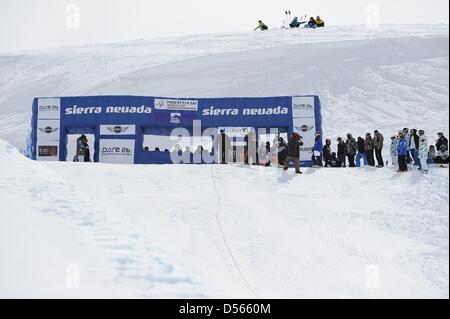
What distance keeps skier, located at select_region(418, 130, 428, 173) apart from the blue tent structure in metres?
4.85

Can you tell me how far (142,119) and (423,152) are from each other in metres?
9.24

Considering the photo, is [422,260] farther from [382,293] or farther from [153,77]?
[153,77]

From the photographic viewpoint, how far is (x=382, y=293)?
10.5 metres

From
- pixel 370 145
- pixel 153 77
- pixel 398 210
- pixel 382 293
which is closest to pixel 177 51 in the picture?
pixel 153 77

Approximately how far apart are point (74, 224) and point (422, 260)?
6.97 metres

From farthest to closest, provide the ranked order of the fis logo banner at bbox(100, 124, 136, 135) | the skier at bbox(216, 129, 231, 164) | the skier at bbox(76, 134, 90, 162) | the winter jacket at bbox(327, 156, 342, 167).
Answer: the fis logo banner at bbox(100, 124, 136, 135), the skier at bbox(76, 134, 90, 162), the winter jacket at bbox(327, 156, 342, 167), the skier at bbox(216, 129, 231, 164)

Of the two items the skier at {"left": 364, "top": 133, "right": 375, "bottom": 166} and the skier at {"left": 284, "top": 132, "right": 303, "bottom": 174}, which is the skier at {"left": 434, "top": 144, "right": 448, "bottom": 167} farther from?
the skier at {"left": 284, "top": 132, "right": 303, "bottom": 174}

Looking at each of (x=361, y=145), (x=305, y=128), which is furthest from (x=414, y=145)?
(x=305, y=128)

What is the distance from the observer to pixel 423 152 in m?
17.9

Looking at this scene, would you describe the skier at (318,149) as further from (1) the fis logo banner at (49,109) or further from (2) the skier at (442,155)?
(1) the fis logo banner at (49,109)

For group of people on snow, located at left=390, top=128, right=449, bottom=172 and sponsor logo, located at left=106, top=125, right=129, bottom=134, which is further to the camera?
sponsor logo, located at left=106, top=125, right=129, bottom=134

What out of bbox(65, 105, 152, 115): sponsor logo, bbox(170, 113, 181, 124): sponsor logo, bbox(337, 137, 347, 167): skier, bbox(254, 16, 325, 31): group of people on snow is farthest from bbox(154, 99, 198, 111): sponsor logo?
bbox(254, 16, 325, 31): group of people on snow

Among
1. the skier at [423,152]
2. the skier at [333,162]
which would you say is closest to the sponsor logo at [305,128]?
the skier at [333,162]

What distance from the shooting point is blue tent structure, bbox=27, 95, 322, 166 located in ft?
72.8
